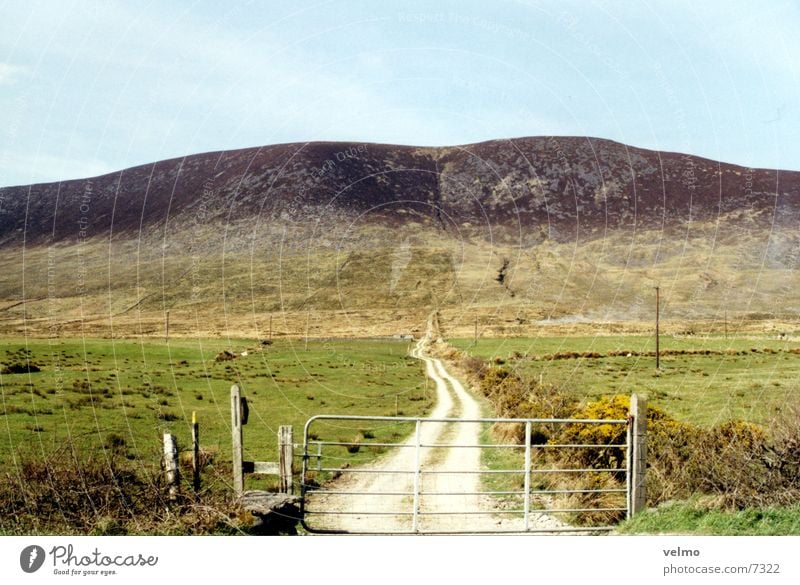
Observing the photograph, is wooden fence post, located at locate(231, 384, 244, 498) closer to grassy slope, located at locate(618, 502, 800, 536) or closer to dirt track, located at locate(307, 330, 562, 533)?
dirt track, located at locate(307, 330, 562, 533)

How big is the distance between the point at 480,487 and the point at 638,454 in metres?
4.85

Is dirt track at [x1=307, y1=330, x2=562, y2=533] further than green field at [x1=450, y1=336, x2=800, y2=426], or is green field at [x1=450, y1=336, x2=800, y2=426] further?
green field at [x1=450, y1=336, x2=800, y2=426]

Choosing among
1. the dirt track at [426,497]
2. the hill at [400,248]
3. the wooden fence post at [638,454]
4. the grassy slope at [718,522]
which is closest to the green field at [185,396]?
the dirt track at [426,497]

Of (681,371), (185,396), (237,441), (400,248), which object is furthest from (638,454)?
(400,248)

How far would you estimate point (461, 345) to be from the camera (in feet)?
216

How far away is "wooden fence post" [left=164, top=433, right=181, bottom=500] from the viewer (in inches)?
338

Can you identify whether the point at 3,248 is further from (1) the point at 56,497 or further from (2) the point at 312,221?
(1) the point at 56,497

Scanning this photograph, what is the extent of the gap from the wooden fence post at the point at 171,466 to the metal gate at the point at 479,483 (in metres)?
1.66

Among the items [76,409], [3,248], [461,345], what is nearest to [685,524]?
[76,409]

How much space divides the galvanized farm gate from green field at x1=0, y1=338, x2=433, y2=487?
2549 mm

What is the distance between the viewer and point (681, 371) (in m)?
41.9

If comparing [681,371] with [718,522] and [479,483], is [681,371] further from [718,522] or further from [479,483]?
[718,522]

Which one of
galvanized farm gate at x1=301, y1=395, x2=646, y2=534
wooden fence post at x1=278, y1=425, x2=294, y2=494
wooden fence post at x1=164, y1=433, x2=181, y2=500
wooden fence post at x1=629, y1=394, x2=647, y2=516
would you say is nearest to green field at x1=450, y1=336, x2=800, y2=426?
wooden fence post at x1=629, y1=394, x2=647, y2=516

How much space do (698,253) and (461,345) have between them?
98486 millimetres
